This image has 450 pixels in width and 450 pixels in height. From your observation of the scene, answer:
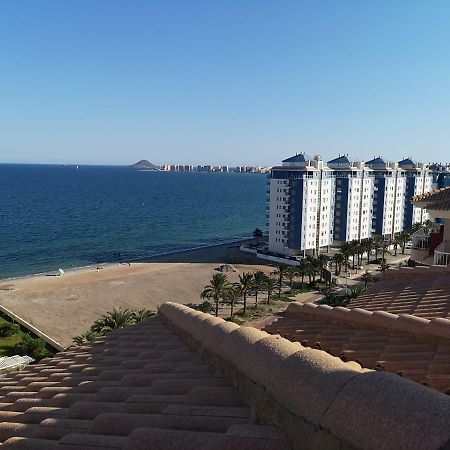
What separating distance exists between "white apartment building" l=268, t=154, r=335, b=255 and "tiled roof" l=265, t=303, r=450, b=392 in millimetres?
61220

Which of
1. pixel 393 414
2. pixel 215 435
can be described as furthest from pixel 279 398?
pixel 393 414

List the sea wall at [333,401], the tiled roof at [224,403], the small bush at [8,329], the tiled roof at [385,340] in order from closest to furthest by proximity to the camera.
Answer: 1. the sea wall at [333,401]
2. the tiled roof at [224,403]
3. the tiled roof at [385,340]
4. the small bush at [8,329]

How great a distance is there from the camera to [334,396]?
10.0 ft

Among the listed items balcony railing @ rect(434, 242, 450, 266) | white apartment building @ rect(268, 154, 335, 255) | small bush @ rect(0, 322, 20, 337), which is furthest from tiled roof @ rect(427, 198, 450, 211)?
white apartment building @ rect(268, 154, 335, 255)

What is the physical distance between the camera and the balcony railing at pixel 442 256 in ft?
45.0

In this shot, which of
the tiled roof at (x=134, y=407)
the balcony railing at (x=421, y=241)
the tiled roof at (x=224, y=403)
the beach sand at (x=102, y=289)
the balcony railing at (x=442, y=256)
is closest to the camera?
the tiled roof at (x=224, y=403)

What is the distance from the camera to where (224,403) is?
14.0 feet

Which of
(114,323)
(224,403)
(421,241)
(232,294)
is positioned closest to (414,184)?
(232,294)

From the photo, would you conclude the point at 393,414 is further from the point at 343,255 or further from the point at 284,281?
the point at 343,255

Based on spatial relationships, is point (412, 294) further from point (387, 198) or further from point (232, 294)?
point (387, 198)

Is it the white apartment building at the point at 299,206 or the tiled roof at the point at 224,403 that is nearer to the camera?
the tiled roof at the point at 224,403

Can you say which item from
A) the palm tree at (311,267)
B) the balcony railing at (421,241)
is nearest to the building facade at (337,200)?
the palm tree at (311,267)

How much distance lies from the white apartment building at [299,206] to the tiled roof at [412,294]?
5649cm

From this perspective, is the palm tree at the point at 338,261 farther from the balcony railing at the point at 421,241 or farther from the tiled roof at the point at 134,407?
the tiled roof at the point at 134,407
